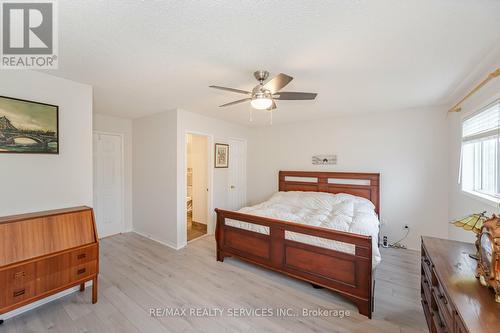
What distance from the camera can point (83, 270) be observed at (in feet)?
7.05

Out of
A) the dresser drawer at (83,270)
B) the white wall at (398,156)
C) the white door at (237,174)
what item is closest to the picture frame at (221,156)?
the white door at (237,174)

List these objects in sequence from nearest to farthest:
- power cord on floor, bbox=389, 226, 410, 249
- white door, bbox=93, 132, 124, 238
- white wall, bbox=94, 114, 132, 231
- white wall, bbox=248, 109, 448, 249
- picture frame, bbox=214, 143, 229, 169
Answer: white wall, bbox=248, 109, 448, 249 < power cord on floor, bbox=389, 226, 410, 249 < white door, bbox=93, 132, 124, 238 < white wall, bbox=94, 114, 132, 231 < picture frame, bbox=214, 143, 229, 169

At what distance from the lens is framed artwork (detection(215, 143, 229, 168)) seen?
443 centimetres

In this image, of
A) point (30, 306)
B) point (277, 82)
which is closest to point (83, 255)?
point (30, 306)

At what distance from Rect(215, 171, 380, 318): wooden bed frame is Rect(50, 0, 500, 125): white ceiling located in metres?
1.73

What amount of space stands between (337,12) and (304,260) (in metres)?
2.37

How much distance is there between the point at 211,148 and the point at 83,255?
268cm

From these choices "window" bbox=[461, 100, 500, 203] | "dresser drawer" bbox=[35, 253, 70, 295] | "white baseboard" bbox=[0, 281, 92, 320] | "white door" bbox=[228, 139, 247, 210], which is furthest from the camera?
"white door" bbox=[228, 139, 247, 210]

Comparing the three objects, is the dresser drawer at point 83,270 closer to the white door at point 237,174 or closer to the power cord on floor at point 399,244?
the white door at point 237,174

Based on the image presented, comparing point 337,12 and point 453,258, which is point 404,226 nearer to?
point 453,258

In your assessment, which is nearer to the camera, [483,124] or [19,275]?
[19,275]

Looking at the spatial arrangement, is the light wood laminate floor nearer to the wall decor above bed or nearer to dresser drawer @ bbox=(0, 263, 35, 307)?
dresser drawer @ bbox=(0, 263, 35, 307)

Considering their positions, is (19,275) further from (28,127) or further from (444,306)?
(444,306)

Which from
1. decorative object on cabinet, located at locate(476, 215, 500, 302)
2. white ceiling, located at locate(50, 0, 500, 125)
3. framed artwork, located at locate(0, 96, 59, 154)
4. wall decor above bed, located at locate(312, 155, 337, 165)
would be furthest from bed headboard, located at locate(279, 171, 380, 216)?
framed artwork, located at locate(0, 96, 59, 154)
